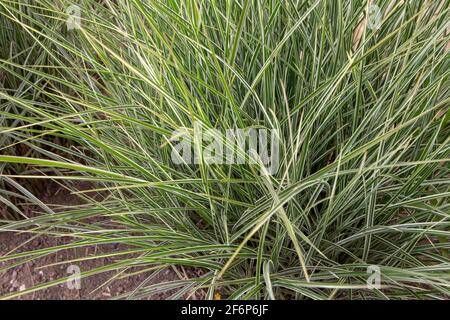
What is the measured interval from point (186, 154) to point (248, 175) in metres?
0.12

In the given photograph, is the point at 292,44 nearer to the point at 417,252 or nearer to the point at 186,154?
the point at 186,154

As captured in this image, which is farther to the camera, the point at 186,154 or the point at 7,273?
the point at 7,273

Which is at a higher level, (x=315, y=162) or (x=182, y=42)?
(x=182, y=42)

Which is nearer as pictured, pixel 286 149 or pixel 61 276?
pixel 286 149

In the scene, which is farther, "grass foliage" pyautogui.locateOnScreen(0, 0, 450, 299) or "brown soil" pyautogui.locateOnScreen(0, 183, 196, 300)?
"brown soil" pyautogui.locateOnScreen(0, 183, 196, 300)

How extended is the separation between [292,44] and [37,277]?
66 cm

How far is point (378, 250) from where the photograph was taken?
2.63ft

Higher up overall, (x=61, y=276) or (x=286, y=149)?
(x=286, y=149)

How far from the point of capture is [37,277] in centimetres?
93

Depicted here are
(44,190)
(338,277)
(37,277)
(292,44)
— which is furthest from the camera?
(44,190)

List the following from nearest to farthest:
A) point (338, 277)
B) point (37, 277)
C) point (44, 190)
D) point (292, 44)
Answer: point (338, 277) → point (292, 44) → point (37, 277) → point (44, 190)

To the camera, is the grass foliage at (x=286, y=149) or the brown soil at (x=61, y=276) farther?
the brown soil at (x=61, y=276)

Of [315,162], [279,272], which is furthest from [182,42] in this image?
[279,272]
